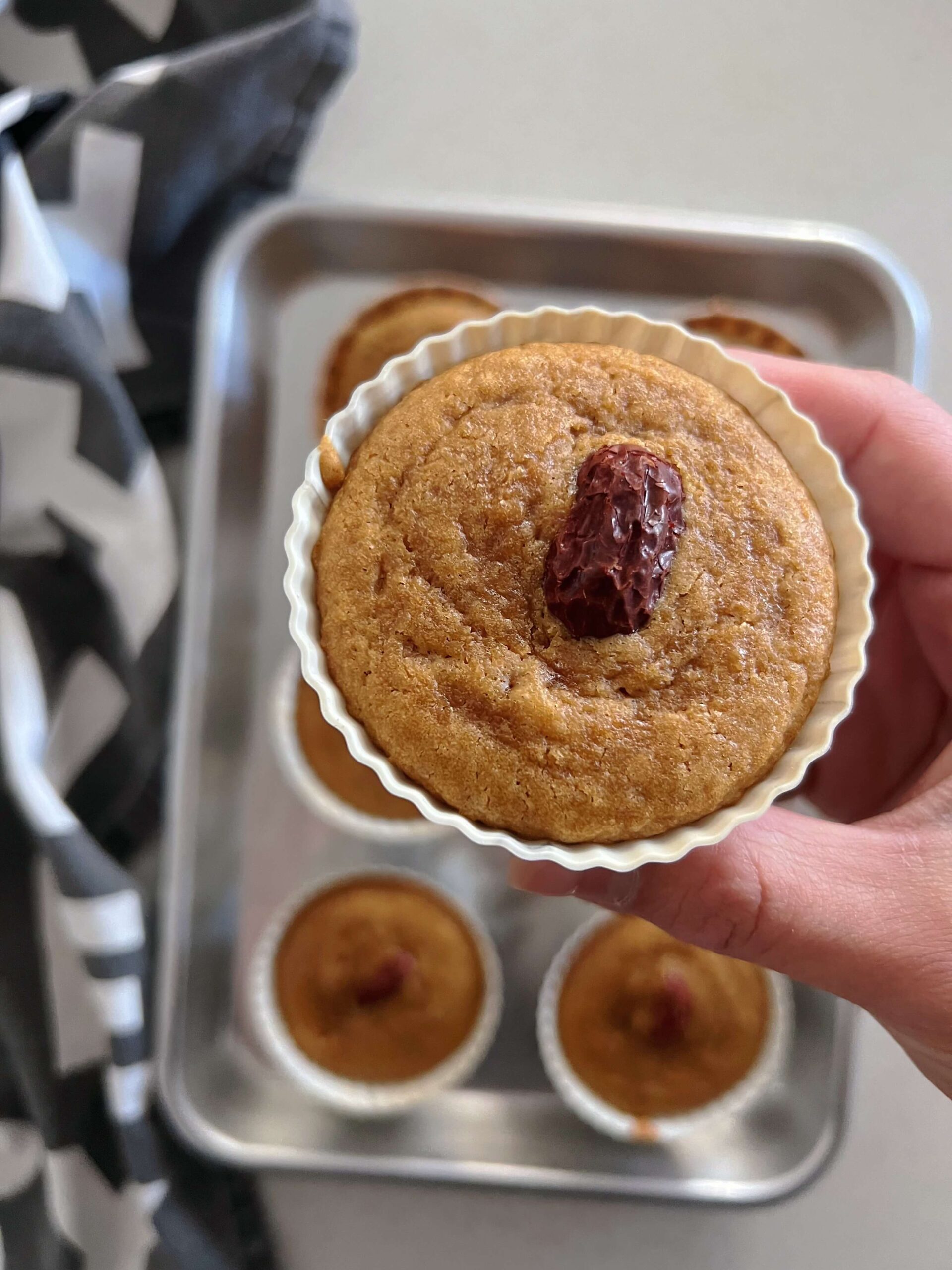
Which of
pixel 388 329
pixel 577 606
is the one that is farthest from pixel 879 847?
pixel 388 329

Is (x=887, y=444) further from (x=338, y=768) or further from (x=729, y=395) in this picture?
(x=338, y=768)

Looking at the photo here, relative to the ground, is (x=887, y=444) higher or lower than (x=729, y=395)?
lower

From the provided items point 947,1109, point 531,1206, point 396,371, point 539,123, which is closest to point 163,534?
point 396,371

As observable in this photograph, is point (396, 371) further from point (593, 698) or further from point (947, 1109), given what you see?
point (947, 1109)

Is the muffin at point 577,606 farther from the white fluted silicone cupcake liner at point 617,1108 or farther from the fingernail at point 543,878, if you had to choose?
the white fluted silicone cupcake liner at point 617,1108

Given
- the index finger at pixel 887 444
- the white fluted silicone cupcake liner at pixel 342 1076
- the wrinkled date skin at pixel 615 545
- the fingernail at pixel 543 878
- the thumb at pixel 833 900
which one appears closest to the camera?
the wrinkled date skin at pixel 615 545

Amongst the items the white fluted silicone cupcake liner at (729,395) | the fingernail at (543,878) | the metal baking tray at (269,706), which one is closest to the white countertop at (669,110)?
the metal baking tray at (269,706)
